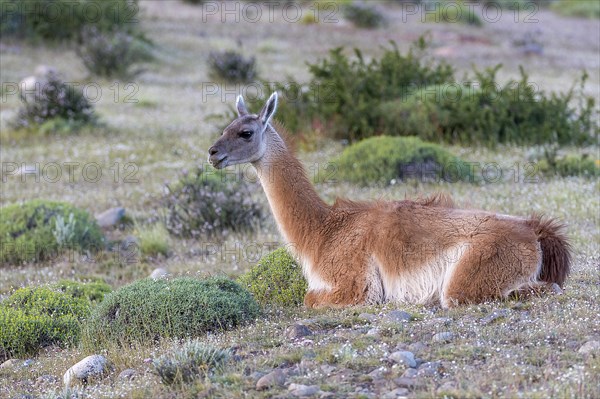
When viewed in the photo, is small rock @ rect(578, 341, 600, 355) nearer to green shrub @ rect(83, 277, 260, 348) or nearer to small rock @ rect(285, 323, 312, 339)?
small rock @ rect(285, 323, 312, 339)

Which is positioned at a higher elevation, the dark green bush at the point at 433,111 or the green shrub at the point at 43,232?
the dark green bush at the point at 433,111

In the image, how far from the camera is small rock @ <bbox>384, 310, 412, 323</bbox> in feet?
22.2

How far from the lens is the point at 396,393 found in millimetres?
5230

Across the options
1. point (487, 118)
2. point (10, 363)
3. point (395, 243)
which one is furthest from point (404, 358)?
point (487, 118)

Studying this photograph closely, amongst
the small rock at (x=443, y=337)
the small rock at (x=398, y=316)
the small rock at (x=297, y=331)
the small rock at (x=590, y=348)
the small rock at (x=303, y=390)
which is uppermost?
the small rock at (x=590, y=348)

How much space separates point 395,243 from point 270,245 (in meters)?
4.07

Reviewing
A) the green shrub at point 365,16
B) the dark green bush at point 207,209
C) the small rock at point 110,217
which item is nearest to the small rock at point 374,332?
the dark green bush at point 207,209

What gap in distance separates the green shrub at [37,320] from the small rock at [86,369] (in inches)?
53.0

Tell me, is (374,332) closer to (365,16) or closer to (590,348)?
(590,348)

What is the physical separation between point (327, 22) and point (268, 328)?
111ft

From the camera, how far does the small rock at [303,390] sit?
5.31 meters

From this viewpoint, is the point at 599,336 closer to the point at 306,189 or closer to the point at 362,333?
the point at 362,333

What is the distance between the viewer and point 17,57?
27688 mm

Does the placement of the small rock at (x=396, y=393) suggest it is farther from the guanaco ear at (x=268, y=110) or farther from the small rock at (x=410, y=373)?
the guanaco ear at (x=268, y=110)
